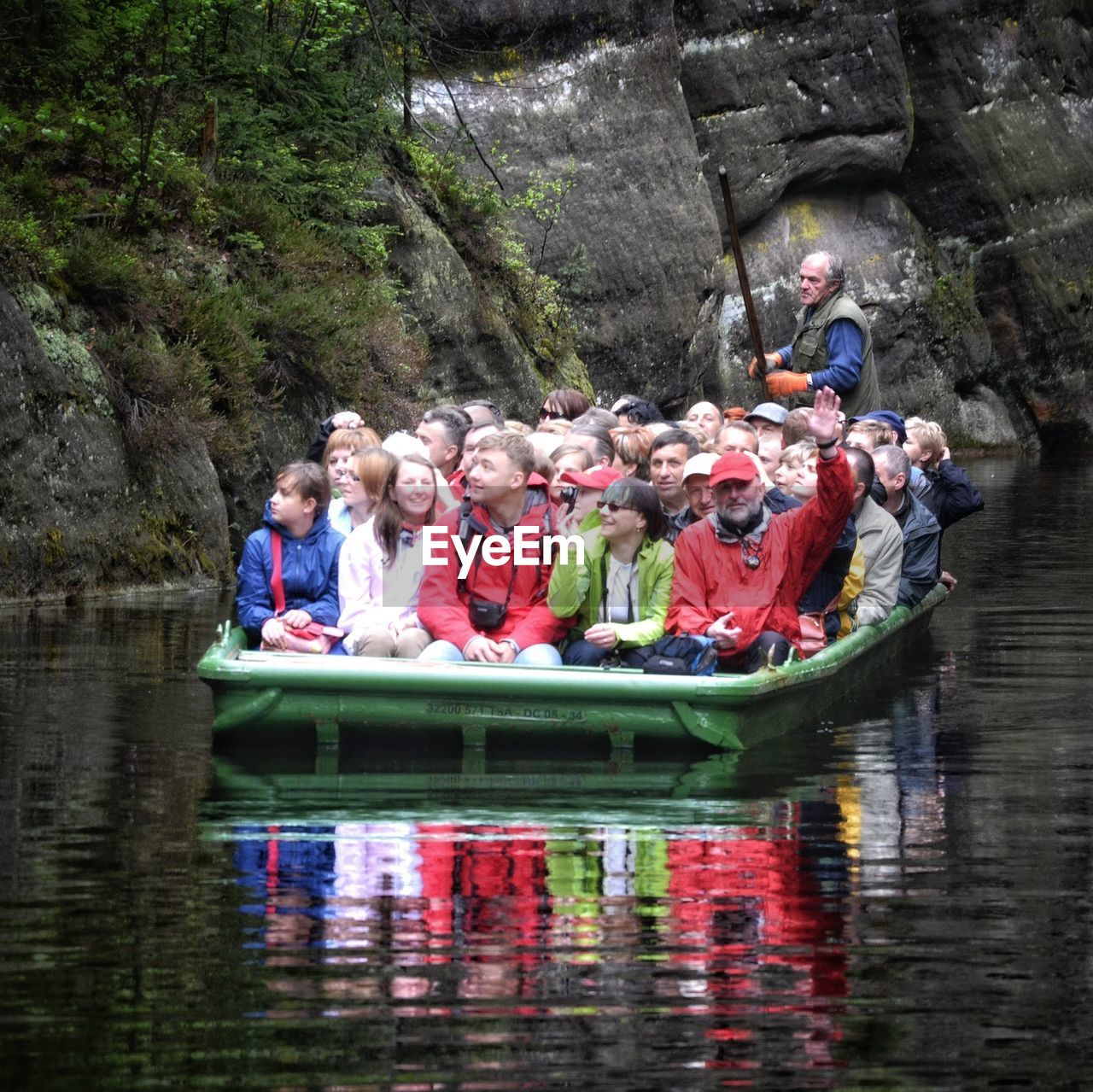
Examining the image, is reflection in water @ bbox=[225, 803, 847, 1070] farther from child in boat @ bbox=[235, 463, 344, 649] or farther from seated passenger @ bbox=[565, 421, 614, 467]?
seated passenger @ bbox=[565, 421, 614, 467]

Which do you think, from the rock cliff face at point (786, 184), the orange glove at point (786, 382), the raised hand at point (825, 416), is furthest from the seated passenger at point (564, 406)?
the rock cliff face at point (786, 184)

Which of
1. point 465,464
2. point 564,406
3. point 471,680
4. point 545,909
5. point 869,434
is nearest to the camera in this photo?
point 545,909

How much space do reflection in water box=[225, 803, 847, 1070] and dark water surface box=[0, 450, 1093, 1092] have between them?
1 centimetres

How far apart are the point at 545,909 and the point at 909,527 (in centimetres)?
→ 605

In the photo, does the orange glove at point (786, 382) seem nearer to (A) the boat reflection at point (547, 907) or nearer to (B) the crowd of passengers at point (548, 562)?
(B) the crowd of passengers at point (548, 562)

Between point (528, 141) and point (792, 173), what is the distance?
6142mm

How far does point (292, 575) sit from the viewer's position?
28.4ft

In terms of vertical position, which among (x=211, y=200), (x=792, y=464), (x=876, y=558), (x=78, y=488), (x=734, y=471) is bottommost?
(x=876, y=558)

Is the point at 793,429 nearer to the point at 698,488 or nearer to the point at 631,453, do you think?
the point at 631,453

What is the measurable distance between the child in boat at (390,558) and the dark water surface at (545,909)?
2.67ft

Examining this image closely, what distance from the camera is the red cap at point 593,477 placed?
8.81m

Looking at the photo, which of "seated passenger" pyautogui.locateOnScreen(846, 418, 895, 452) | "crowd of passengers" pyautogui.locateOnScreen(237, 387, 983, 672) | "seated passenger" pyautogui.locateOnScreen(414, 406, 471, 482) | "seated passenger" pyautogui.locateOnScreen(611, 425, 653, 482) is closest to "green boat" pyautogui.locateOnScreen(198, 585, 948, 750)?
"crowd of passengers" pyautogui.locateOnScreen(237, 387, 983, 672)

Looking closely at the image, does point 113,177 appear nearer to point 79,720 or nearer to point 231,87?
point 231,87

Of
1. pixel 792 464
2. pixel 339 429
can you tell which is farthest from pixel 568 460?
pixel 339 429
